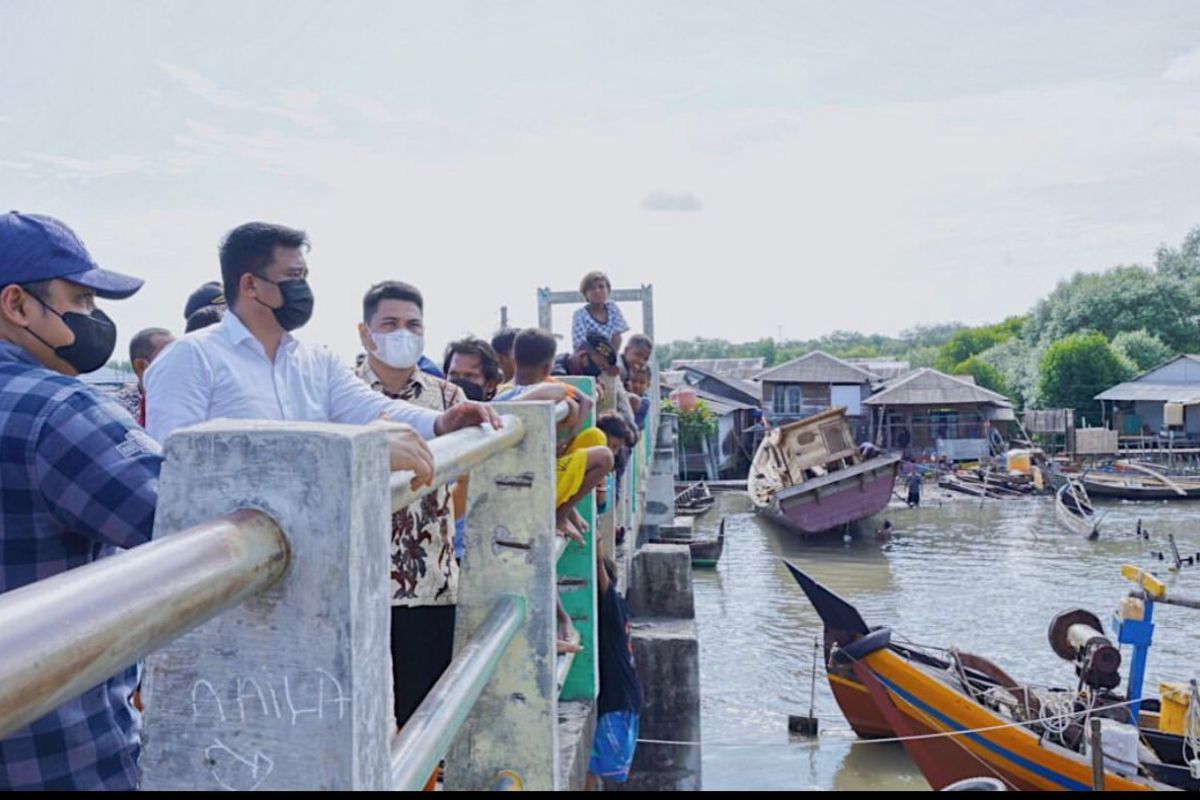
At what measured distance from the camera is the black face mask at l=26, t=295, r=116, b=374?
1.77 metres

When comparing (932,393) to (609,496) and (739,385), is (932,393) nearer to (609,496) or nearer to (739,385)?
(739,385)

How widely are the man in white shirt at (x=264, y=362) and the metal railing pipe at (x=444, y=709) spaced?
76 centimetres

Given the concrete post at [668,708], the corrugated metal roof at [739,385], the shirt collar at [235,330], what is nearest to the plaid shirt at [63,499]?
the shirt collar at [235,330]

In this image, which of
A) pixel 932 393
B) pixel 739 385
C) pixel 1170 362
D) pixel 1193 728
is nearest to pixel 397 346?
pixel 1193 728

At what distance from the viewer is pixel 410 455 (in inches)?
50.2

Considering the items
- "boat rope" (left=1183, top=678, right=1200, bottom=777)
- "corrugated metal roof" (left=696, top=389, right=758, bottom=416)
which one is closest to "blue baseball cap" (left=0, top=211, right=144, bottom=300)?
"boat rope" (left=1183, top=678, right=1200, bottom=777)

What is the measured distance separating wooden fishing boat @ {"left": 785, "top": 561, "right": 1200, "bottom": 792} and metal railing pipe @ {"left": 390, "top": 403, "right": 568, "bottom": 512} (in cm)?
829

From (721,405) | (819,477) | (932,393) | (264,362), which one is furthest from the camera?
(721,405)

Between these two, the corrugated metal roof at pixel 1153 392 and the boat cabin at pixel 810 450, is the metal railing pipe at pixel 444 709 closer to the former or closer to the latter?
the boat cabin at pixel 810 450

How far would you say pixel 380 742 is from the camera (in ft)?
3.23

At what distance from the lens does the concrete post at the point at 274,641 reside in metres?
0.87

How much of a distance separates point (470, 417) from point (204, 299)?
2.54 m

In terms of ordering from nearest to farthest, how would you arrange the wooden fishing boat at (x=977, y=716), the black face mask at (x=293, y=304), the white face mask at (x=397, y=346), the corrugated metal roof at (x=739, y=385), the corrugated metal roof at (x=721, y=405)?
the black face mask at (x=293, y=304) → the white face mask at (x=397, y=346) → the wooden fishing boat at (x=977, y=716) → the corrugated metal roof at (x=721, y=405) → the corrugated metal roof at (x=739, y=385)

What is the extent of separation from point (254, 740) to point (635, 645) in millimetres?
5416
